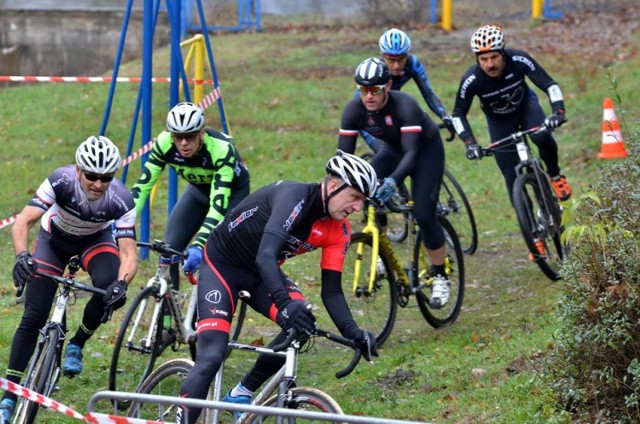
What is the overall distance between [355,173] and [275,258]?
2.01 ft

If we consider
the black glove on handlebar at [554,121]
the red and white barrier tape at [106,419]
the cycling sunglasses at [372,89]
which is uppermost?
the cycling sunglasses at [372,89]

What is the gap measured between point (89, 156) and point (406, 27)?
68.6 ft

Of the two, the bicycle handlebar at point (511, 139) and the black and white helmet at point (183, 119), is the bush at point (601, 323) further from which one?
the bicycle handlebar at point (511, 139)

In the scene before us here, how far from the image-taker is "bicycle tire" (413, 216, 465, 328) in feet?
31.6

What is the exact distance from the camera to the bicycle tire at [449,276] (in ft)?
31.6

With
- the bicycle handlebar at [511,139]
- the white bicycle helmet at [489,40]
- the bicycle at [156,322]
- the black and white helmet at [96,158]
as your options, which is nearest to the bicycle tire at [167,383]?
the bicycle at [156,322]

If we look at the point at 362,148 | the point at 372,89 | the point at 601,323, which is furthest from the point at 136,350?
the point at 362,148

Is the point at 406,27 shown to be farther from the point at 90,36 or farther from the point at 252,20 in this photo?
the point at 90,36

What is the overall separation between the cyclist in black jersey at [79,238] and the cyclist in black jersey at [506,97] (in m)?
3.80

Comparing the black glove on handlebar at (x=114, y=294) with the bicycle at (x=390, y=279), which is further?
the bicycle at (x=390, y=279)

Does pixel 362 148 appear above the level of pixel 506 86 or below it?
below

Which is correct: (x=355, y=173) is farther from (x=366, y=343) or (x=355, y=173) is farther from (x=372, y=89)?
(x=372, y=89)

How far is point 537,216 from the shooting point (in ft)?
34.6

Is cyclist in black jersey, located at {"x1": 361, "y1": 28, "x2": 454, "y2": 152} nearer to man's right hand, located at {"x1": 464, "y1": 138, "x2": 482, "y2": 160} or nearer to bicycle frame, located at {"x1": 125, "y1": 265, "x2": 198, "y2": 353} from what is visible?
man's right hand, located at {"x1": 464, "y1": 138, "x2": 482, "y2": 160}
